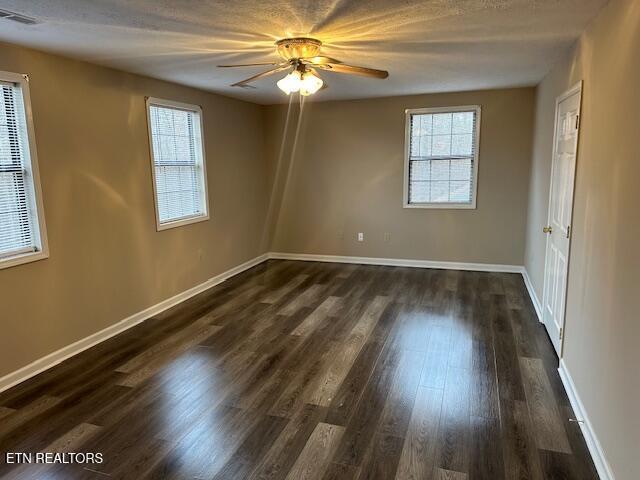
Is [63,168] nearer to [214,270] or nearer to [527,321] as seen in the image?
[214,270]

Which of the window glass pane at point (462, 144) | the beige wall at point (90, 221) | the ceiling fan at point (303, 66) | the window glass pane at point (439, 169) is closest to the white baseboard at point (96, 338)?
the beige wall at point (90, 221)

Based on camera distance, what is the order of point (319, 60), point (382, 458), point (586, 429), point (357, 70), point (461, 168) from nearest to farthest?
point (382, 458) < point (586, 429) < point (357, 70) < point (319, 60) < point (461, 168)

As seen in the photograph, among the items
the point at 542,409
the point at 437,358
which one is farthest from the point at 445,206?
the point at 542,409

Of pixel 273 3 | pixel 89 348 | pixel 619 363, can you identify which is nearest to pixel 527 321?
pixel 619 363

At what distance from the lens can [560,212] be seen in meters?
3.48

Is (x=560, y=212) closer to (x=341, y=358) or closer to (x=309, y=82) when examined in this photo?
(x=341, y=358)

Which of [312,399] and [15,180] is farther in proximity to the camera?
[15,180]

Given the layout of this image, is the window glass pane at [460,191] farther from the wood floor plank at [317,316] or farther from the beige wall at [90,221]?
the beige wall at [90,221]

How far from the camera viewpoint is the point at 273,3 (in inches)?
90.8

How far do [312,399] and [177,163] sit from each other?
3166 millimetres

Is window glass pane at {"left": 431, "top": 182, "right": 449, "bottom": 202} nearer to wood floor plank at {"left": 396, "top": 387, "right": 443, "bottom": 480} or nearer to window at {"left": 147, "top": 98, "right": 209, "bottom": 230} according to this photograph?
window at {"left": 147, "top": 98, "right": 209, "bottom": 230}

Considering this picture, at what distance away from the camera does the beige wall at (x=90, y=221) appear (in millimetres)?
3168

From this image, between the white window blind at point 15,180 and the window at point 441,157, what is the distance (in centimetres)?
443

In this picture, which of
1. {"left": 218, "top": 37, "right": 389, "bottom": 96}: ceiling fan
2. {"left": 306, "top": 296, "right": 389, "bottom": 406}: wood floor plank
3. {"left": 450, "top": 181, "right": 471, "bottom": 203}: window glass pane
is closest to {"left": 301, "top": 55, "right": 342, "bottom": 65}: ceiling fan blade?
{"left": 218, "top": 37, "right": 389, "bottom": 96}: ceiling fan
